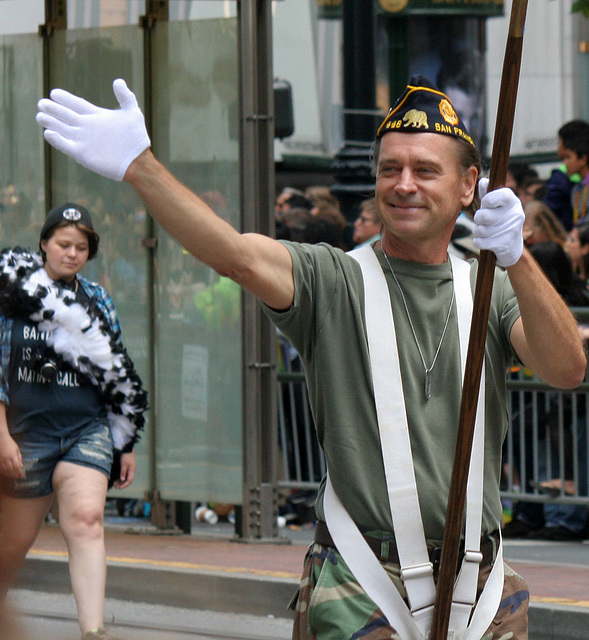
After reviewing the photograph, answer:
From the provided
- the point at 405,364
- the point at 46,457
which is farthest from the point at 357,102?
the point at 405,364

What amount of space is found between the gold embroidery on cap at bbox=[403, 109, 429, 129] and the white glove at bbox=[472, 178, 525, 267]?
27 cm

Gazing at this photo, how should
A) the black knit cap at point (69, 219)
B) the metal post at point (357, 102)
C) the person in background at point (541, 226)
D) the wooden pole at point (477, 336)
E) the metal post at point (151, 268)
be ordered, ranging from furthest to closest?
the metal post at point (357, 102) → the metal post at point (151, 268) → the person in background at point (541, 226) → the black knit cap at point (69, 219) → the wooden pole at point (477, 336)

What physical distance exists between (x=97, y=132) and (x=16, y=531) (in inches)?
131

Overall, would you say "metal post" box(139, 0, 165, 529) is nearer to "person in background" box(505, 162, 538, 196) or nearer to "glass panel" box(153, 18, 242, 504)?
"glass panel" box(153, 18, 242, 504)

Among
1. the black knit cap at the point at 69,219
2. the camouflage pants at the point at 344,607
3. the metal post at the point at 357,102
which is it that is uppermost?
the metal post at the point at 357,102

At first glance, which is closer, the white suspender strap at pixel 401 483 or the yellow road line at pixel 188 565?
the white suspender strap at pixel 401 483

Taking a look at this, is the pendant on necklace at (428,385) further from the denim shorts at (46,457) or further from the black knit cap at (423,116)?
the denim shorts at (46,457)

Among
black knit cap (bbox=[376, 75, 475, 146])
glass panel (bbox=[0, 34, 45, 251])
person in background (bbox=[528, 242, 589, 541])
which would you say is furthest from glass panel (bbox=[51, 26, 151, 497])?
black knit cap (bbox=[376, 75, 475, 146])

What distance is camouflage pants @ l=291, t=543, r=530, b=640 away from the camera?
295 cm

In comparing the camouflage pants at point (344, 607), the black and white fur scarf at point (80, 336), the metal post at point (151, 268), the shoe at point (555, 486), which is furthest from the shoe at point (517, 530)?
the camouflage pants at point (344, 607)

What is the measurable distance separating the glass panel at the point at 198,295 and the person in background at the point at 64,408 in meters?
2.57

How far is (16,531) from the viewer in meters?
5.66

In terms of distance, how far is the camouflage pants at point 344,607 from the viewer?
295 centimetres

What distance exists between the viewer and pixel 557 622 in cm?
612
